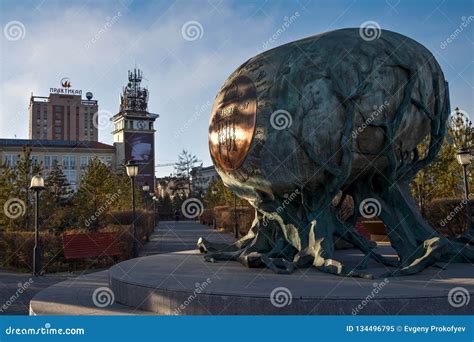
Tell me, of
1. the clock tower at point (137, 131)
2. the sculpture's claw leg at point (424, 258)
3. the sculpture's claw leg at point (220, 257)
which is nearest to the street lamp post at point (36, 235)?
the sculpture's claw leg at point (220, 257)

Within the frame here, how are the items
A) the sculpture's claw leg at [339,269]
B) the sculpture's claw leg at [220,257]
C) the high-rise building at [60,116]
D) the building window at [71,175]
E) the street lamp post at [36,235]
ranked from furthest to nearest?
the high-rise building at [60,116] < the building window at [71,175] < the street lamp post at [36,235] < the sculpture's claw leg at [220,257] < the sculpture's claw leg at [339,269]

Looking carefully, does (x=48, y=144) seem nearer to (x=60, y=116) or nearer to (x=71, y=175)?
(x=71, y=175)

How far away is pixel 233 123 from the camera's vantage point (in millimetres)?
10000

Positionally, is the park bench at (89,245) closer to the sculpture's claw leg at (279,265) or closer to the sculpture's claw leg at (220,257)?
the sculpture's claw leg at (220,257)

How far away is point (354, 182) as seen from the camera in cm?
1048

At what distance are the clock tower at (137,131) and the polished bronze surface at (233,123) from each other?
238 feet

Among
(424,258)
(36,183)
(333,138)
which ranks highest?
(333,138)

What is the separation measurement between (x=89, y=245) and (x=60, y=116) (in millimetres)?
104891

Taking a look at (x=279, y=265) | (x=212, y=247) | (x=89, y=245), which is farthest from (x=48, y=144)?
(x=279, y=265)

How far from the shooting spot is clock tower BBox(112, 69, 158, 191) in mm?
84688

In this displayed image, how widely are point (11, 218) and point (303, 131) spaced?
18.7m

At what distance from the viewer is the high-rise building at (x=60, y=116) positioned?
11194cm

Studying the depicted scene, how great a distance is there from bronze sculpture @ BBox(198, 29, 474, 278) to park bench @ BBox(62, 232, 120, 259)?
29.1 feet

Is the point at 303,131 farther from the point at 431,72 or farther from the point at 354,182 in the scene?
the point at 431,72
